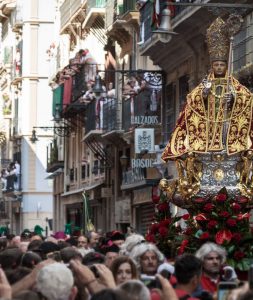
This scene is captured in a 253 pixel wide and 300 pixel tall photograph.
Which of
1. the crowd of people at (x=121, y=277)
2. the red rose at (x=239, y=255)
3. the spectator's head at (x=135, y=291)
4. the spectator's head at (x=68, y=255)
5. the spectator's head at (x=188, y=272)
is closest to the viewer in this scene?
the spectator's head at (x=135, y=291)

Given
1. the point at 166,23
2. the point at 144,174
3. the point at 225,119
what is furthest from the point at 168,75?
the point at 225,119

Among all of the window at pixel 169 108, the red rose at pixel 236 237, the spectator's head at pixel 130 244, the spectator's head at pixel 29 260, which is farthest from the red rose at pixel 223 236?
the window at pixel 169 108

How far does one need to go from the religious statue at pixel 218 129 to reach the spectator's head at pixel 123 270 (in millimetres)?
4924

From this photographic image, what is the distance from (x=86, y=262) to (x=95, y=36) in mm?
36715

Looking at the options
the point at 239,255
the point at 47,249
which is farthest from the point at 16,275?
the point at 239,255

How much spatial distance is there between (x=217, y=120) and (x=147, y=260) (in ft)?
13.6

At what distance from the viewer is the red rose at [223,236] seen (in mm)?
16047

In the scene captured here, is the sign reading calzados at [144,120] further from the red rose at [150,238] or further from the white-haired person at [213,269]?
the white-haired person at [213,269]

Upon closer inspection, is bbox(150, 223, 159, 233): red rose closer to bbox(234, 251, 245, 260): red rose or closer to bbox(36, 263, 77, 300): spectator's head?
bbox(234, 251, 245, 260): red rose

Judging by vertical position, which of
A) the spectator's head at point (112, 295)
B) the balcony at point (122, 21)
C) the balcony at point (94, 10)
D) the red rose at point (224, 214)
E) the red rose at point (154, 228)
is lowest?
the spectator's head at point (112, 295)

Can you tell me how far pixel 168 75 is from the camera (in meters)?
36.2

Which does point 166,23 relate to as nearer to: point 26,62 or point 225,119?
point 225,119

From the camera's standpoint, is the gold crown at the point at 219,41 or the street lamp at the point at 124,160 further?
the street lamp at the point at 124,160

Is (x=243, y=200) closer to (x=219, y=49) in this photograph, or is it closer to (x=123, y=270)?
(x=219, y=49)
